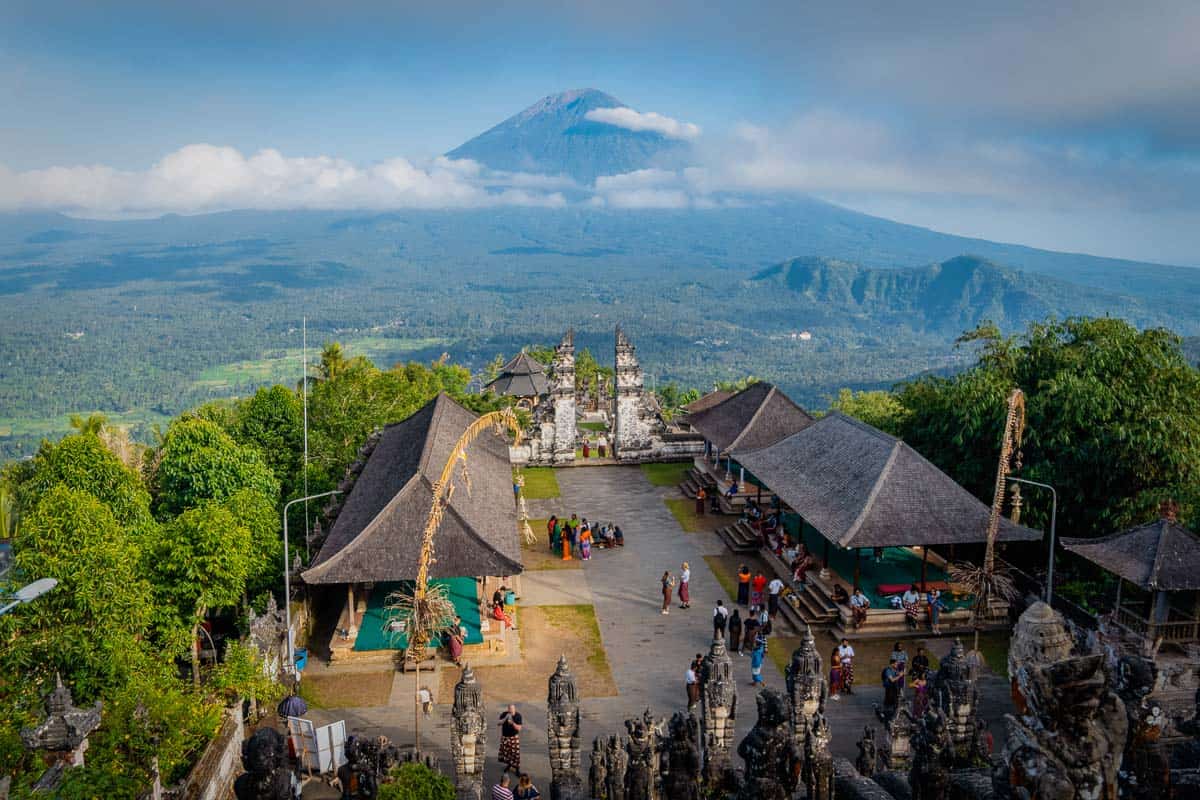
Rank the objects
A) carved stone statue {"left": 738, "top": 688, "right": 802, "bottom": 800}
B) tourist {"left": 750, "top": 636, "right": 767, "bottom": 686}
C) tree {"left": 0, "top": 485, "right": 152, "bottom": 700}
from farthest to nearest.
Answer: tourist {"left": 750, "top": 636, "right": 767, "bottom": 686} < tree {"left": 0, "top": 485, "right": 152, "bottom": 700} < carved stone statue {"left": 738, "top": 688, "right": 802, "bottom": 800}

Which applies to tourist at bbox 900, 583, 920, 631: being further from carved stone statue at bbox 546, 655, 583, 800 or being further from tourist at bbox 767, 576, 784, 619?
carved stone statue at bbox 546, 655, 583, 800

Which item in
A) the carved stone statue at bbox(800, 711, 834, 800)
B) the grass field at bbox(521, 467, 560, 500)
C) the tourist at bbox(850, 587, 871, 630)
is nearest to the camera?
the carved stone statue at bbox(800, 711, 834, 800)

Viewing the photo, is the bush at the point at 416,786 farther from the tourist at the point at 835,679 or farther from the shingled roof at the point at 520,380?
the shingled roof at the point at 520,380

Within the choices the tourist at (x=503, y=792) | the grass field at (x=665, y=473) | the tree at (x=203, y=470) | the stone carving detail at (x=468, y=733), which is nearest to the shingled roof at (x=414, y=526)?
the tree at (x=203, y=470)

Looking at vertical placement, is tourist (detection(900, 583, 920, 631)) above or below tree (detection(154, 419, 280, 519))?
below

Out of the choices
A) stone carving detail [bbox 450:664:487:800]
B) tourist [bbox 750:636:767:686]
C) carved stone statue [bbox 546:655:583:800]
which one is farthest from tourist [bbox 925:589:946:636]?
stone carving detail [bbox 450:664:487:800]

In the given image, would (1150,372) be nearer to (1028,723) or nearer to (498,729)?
(498,729)

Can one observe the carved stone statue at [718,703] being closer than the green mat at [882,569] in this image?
Yes
